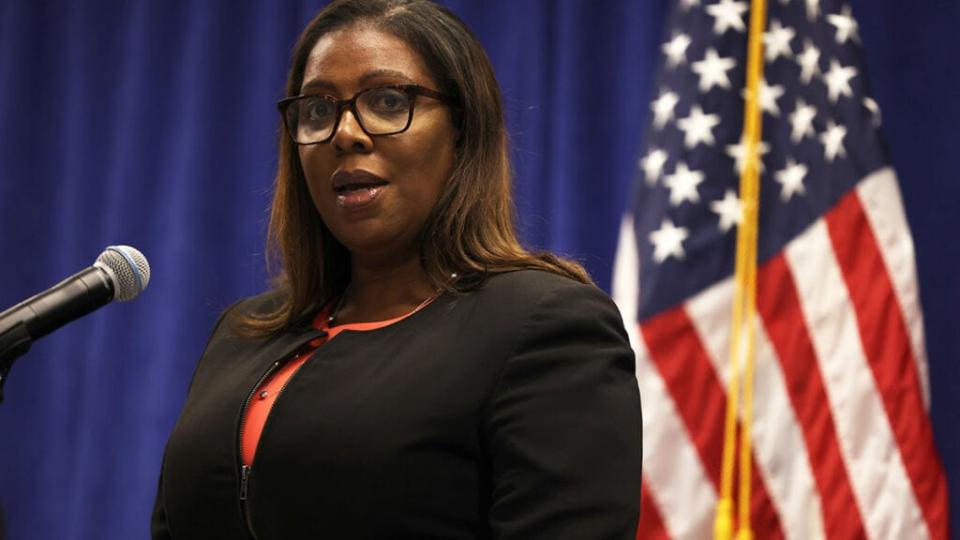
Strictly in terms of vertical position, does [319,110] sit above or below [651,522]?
above

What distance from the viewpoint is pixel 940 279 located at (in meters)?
2.58

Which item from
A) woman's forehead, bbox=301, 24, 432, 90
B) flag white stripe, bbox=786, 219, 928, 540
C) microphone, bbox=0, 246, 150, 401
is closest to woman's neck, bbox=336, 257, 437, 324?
woman's forehead, bbox=301, 24, 432, 90

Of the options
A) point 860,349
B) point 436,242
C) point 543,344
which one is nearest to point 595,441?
point 543,344

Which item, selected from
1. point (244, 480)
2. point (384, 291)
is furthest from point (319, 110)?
point (244, 480)

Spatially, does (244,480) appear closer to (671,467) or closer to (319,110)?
(319,110)

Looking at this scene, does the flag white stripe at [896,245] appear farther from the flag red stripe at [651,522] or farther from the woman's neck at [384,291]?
the woman's neck at [384,291]

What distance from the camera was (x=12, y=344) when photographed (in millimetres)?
954

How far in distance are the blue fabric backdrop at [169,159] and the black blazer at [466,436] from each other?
5.07 ft

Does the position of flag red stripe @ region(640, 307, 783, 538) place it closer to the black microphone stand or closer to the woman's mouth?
the woman's mouth

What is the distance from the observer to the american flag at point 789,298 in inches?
88.4

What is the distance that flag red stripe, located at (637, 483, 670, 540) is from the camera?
7.29ft

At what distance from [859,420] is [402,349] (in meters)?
1.29

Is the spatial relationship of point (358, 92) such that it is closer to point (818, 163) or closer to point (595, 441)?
point (595, 441)

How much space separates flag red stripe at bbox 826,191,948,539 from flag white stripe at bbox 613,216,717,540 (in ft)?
1.24
